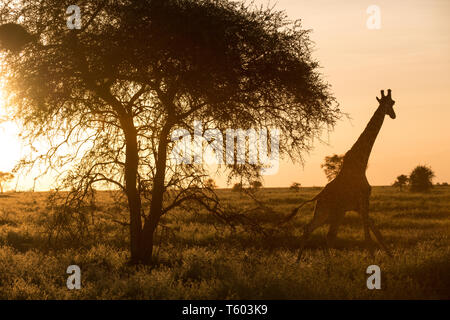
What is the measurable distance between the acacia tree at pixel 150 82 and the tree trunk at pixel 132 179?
0.10 ft

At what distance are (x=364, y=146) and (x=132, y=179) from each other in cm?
618

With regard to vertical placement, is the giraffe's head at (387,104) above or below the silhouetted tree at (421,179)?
above

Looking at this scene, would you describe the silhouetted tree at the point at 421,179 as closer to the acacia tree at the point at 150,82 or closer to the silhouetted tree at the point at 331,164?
the silhouetted tree at the point at 331,164

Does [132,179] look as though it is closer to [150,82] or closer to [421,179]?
[150,82]

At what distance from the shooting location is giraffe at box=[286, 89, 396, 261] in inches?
475

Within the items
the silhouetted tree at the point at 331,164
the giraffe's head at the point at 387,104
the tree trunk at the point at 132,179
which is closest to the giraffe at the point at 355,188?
the giraffe's head at the point at 387,104

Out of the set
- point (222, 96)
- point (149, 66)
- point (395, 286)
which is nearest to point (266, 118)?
point (222, 96)

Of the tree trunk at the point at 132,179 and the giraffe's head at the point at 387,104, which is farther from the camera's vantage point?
the tree trunk at the point at 132,179

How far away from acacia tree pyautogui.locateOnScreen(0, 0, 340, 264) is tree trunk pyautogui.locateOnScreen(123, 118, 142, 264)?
3 cm

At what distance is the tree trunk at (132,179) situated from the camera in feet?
43.3

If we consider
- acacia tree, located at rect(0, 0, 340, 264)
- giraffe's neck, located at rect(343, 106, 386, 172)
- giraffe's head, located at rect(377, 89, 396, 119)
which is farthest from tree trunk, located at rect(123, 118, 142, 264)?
giraffe's head, located at rect(377, 89, 396, 119)

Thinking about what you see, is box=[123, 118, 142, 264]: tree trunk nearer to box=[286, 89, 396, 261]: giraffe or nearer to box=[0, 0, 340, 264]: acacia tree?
box=[0, 0, 340, 264]: acacia tree
